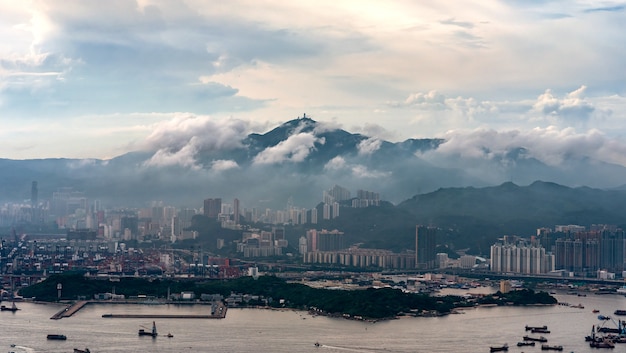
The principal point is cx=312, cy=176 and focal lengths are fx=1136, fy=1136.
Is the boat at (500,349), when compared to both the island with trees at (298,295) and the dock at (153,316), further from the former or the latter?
the dock at (153,316)

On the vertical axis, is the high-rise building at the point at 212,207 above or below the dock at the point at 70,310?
above

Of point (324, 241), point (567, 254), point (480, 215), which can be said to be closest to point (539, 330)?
point (567, 254)


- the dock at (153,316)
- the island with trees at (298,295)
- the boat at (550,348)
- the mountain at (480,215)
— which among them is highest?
the mountain at (480,215)

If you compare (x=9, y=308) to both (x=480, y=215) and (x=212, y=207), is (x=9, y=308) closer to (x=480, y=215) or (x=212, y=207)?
(x=212, y=207)

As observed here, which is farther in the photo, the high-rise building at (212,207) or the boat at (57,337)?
the high-rise building at (212,207)

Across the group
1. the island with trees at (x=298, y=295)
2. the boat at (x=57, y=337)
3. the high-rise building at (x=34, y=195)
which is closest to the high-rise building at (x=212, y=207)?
the high-rise building at (x=34, y=195)
